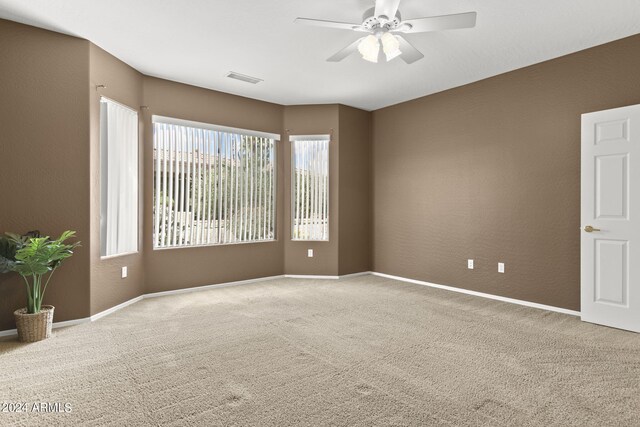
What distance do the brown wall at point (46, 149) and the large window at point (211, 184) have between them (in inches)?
43.3

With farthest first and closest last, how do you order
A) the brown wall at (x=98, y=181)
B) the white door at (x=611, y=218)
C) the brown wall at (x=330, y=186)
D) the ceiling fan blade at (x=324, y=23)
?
1. the brown wall at (x=330, y=186)
2. the brown wall at (x=98, y=181)
3. the white door at (x=611, y=218)
4. the ceiling fan blade at (x=324, y=23)

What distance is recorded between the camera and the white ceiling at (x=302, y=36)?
3006 millimetres

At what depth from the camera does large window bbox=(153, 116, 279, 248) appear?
15.5ft

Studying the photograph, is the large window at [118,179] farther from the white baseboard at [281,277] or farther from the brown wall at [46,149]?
the white baseboard at [281,277]

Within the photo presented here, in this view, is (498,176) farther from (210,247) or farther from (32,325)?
(32,325)

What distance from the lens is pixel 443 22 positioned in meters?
2.74

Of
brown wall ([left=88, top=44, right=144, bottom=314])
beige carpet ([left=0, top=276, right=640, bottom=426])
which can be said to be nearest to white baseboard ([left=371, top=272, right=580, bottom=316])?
beige carpet ([left=0, top=276, right=640, bottom=426])

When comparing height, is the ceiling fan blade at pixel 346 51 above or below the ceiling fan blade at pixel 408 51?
above

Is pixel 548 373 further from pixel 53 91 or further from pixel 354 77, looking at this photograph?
pixel 53 91

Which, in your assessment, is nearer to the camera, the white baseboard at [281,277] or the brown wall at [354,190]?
the white baseboard at [281,277]

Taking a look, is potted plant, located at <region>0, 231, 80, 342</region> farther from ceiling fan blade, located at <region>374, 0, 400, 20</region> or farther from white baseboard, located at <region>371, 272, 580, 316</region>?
white baseboard, located at <region>371, 272, 580, 316</region>

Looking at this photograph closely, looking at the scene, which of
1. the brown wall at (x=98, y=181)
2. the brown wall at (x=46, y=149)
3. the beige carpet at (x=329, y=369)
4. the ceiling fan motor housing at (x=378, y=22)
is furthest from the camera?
the brown wall at (x=98, y=181)

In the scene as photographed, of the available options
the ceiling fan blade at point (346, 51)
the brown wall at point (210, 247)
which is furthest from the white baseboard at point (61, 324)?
the ceiling fan blade at point (346, 51)

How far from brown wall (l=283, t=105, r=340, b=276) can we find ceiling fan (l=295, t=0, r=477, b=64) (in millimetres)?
2653
